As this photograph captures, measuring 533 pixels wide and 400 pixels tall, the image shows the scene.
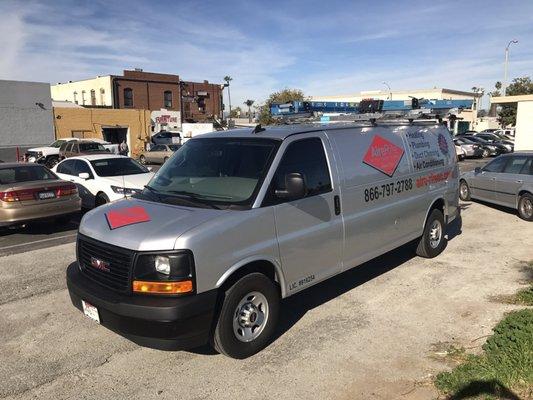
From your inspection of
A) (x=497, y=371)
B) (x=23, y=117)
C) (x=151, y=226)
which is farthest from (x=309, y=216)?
(x=23, y=117)

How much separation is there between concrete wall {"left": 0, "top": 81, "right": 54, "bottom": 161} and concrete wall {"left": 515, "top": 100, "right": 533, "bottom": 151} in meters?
29.9

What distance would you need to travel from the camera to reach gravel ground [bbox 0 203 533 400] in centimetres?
376

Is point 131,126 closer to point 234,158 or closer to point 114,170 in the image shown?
point 114,170

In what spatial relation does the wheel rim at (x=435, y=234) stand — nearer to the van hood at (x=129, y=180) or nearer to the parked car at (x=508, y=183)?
the parked car at (x=508, y=183)

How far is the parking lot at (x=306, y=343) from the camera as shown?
3.77 metres

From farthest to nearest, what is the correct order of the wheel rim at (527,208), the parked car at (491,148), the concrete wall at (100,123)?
1. the concrete wall at (100,123)
2. the parked car at (491,148)
3. the wheel rim at (527,208)

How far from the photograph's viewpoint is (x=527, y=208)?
10.4 meters

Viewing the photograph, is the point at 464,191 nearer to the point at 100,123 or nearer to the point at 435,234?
the point at 435,234

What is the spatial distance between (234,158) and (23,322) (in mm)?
2904

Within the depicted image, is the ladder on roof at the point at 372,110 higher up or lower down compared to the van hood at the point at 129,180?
higher up

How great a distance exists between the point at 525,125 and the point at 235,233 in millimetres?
25314

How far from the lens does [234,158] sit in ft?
15.5

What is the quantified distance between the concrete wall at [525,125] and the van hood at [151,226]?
25.1 m

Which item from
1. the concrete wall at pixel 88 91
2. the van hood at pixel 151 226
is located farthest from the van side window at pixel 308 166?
the concrete wall at pixel 88 91
